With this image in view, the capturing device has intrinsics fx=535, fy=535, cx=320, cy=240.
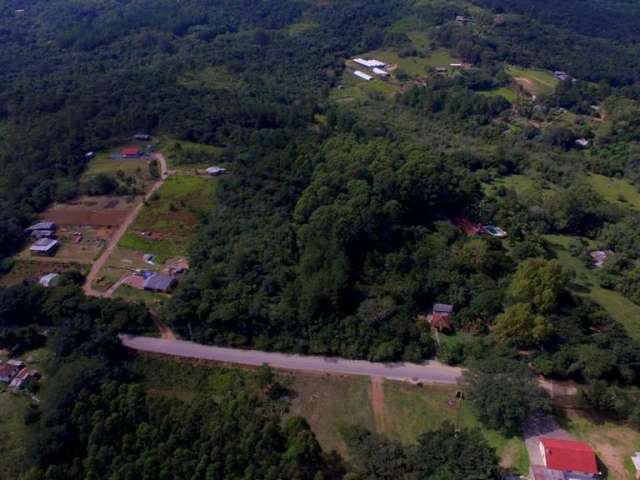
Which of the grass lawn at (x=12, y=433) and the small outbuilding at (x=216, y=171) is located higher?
the small outbuilding at (x=216, y=171)

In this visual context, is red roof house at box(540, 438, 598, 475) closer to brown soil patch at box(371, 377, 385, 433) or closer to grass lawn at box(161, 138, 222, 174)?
brown soil patch at box(371, 377, 385, 433)

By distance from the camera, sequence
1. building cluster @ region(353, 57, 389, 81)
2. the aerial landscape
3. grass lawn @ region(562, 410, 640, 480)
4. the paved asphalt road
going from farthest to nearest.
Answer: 1. building cluster @ region(353, 57, 389, 81)
2. the paved asphalt road
3. the aerial landscape
4. grass lawn @ region(562, 410, 640, 480)

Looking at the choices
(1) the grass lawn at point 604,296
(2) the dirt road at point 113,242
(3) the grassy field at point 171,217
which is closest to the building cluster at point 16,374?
(2) the dirt road at point 113,242

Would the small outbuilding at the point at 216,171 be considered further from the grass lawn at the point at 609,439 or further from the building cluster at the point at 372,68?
the building cluster at the point at 372,68

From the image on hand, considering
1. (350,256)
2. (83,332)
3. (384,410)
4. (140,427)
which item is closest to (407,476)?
(384,410)

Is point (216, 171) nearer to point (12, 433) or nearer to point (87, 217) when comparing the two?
point (87, 217)

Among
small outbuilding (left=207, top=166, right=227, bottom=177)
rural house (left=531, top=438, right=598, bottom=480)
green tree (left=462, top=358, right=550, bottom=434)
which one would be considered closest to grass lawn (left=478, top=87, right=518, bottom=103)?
small outbuilding (left=207, top=166, right=227, bottom=177)


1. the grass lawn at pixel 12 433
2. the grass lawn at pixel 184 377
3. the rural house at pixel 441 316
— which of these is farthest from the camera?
the rural house at pixel 441 316

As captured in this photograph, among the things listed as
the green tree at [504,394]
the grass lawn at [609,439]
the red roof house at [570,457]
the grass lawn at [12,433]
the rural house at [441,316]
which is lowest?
the grass lawn at [12,433]
